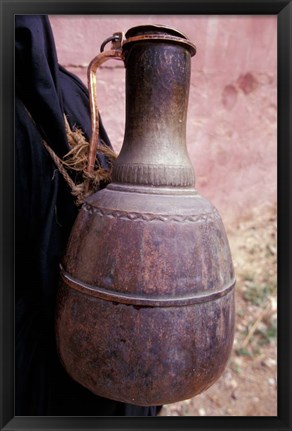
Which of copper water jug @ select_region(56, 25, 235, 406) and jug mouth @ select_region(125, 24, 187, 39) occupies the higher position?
jug mouth @ select_region(125, 24, 187, 39)

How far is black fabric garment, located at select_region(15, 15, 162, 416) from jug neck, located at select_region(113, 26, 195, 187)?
196mm

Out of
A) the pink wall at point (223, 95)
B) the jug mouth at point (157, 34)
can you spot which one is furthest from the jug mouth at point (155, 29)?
the pink wall at point (223, 95)

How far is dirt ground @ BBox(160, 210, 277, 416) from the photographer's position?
6.59 feet

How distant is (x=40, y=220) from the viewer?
96cm

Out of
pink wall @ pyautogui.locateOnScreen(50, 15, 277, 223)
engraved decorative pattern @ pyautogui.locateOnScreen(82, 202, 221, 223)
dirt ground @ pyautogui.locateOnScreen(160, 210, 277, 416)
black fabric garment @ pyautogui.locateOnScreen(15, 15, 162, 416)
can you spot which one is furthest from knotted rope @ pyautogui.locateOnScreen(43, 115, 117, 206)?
dirt ground @ pyautogui.locateOnScreen(160, 210, 277, 416)

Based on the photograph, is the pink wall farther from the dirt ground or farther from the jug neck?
the jug neck

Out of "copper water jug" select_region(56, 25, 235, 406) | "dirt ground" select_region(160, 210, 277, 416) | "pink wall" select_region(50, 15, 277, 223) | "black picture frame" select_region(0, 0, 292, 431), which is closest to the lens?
"copper water jug" select_region(56, 25, 235, 406)

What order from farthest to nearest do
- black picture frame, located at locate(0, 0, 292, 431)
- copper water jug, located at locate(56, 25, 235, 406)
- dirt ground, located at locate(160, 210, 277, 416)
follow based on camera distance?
dirt ground, located at locate(160, 210, 277, 416) → black picture frame, located at locate(0, 0, 292, 431) → copper water jug, located at locate(56, 25, 235, 406)

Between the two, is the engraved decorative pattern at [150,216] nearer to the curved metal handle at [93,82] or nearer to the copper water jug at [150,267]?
the copper water jug at [150,267]
